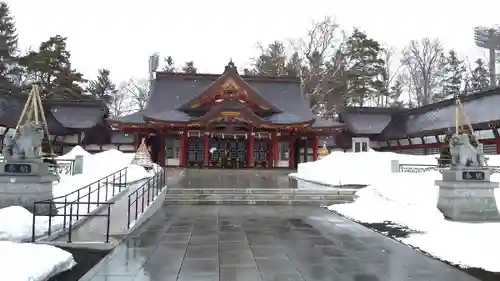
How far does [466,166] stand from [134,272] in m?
8.33

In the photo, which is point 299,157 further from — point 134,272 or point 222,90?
point 134,272

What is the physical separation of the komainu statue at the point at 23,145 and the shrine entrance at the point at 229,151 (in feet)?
66.7

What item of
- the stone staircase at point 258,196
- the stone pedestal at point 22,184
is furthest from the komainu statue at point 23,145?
the stone staircase at point 258,196

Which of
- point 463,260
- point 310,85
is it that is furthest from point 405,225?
point 310,85

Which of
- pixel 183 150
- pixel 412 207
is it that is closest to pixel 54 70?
pixel 183 150

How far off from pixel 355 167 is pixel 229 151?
14007 millimetres

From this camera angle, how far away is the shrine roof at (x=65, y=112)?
101 ft

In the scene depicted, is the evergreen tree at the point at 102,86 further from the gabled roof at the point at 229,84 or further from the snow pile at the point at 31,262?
the snow pile at the point at 31,262

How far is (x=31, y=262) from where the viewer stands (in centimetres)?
560

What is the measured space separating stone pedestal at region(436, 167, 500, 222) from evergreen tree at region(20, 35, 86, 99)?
1633 inches

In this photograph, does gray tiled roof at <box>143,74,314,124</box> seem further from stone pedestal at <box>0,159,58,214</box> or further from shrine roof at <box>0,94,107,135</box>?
stone pedestal at <box>0,159,58,214</box>

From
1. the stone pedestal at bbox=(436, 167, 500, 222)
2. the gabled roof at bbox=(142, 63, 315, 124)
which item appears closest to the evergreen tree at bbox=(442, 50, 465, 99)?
the gabled roof at bbox=(142, 63, 315, 124)

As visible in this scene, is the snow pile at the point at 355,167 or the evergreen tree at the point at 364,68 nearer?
the snow pile at the point at 355,167

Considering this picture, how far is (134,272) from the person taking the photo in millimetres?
6168
